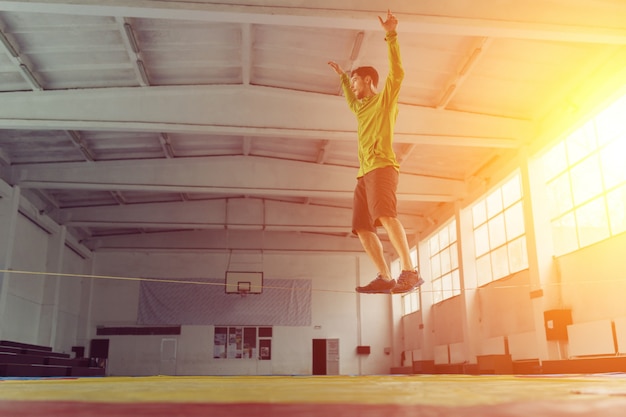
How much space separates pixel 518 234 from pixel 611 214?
7.92 ft

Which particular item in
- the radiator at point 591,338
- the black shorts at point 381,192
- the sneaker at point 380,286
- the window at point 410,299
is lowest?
the radiator at point 591,338

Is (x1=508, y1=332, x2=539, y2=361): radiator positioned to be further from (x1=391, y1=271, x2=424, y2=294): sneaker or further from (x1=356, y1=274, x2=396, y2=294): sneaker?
(x1=391, y1=271, x2=424, y2=294): sneaker

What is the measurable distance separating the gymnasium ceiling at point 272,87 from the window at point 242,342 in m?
6.42

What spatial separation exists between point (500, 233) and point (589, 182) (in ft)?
9.64

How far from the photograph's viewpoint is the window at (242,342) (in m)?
15.9

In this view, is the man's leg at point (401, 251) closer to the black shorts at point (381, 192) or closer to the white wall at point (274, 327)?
the black shorts at point (381, 192)

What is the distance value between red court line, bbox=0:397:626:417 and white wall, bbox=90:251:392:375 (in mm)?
15221

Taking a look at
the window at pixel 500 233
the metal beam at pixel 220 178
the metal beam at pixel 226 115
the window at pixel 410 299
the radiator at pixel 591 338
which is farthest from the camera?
the window at pixel 410 299

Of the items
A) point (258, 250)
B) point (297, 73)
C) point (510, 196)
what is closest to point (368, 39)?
point (297, 73)

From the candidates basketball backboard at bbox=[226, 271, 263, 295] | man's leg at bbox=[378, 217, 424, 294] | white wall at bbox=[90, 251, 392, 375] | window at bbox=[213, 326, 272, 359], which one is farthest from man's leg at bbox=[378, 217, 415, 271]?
window at bbox=[213, 326, 272, 359]

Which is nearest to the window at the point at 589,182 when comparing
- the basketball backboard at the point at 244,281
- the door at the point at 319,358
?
the basketball backboard at the point at 244,281

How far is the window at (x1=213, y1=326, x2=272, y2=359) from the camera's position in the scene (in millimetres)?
15922

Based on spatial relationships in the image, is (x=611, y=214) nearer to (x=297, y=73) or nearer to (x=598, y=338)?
(x=598, y=338)

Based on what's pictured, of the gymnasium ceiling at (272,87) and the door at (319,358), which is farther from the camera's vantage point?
the door at (319,358)
